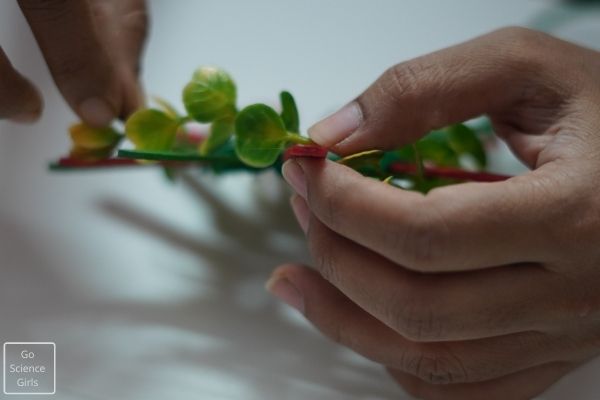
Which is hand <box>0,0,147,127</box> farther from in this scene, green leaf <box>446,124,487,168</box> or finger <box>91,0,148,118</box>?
green leaf <box>446,124,487,168</box>

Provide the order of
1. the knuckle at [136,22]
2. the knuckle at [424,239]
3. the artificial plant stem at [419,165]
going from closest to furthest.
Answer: the knuckle at [424,239] → the artificial plant stem at [419,165] → the knuckle at [136,22]

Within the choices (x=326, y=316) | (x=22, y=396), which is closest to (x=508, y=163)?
(x=326, y=316)

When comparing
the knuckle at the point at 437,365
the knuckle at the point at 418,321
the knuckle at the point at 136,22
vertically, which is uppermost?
the knuckle at the point at 136,22

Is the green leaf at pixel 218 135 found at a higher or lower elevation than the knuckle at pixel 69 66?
lower

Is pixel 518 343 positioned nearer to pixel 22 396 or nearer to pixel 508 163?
pixel 508 163

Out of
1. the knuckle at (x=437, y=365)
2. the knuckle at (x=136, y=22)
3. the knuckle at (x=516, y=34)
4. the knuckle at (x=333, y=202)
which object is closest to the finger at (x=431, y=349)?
the knuckle at (x=437, y=365)

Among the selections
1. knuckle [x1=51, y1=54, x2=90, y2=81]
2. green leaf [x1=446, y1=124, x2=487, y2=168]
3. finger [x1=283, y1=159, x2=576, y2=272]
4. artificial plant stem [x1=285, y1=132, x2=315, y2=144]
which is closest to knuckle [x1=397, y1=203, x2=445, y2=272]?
finger [x1=283, y1=159, x2=576, y2=272]

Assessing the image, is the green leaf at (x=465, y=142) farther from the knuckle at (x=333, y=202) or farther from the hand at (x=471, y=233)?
the knuckle at (x=333, y=202)
